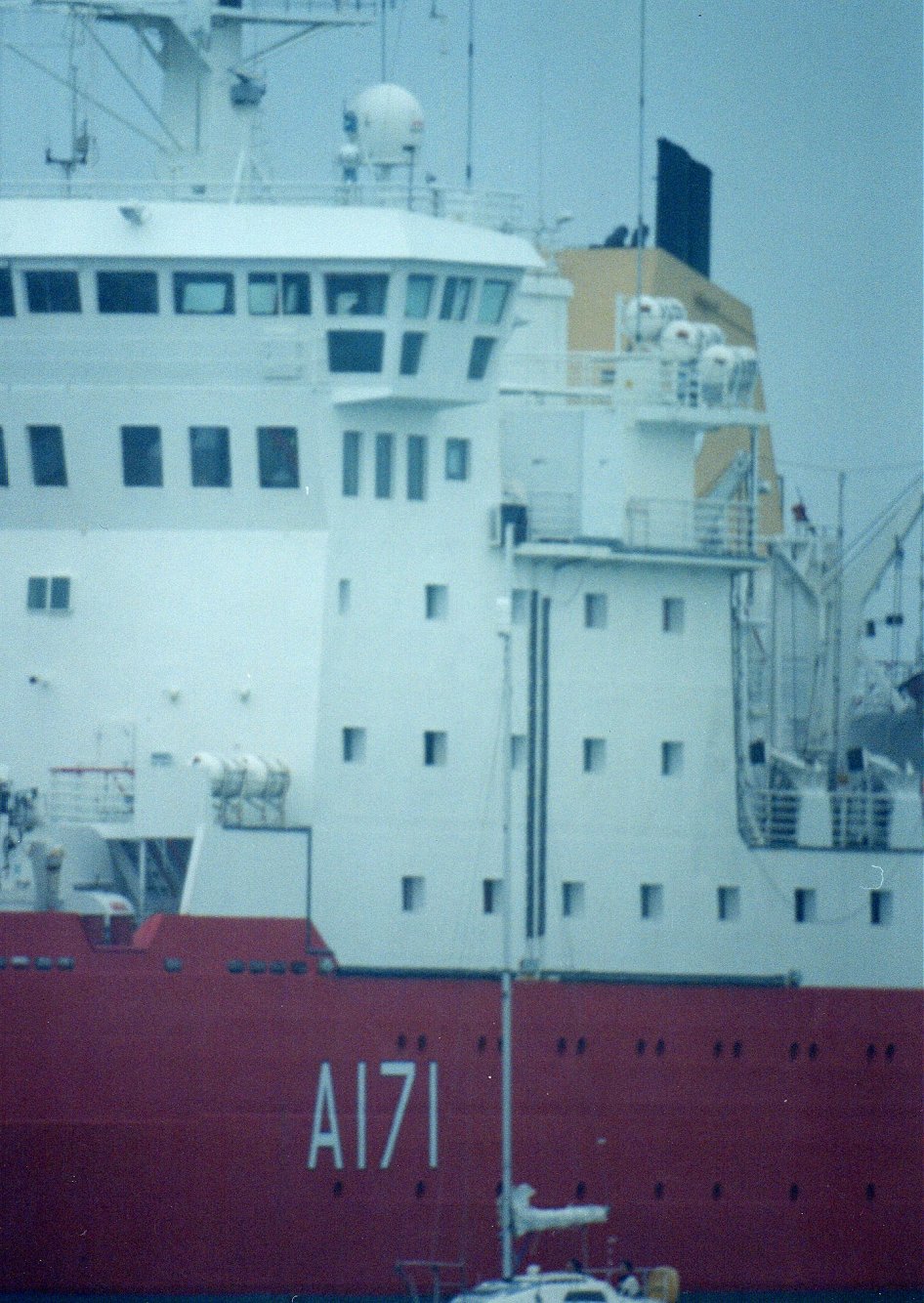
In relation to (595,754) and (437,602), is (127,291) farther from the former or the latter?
(595,754)

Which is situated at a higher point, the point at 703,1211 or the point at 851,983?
the point at 851,983

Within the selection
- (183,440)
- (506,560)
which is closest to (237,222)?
(183,440)

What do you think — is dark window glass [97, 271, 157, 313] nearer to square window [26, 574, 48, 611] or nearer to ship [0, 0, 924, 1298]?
ship [0, 0, 924, 1298]

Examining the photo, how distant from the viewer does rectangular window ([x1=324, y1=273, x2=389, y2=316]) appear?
3077 cm

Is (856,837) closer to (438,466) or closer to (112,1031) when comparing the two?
(438,466)

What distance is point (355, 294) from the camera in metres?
30.8

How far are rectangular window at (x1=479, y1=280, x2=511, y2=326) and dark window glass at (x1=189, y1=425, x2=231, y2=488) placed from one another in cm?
269

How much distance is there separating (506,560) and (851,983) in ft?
18.8

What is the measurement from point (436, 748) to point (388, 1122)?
144 inches

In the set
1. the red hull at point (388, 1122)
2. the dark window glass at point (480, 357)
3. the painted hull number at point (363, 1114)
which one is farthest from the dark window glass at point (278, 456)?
the painted hull number at point (363, 1114)

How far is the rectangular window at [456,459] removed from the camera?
31391mm

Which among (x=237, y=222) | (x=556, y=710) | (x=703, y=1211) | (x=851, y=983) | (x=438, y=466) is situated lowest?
(x=703, y=1211)

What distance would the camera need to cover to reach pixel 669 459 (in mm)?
33406

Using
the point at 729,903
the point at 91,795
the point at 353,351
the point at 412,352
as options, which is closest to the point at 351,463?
the point at 353,351
